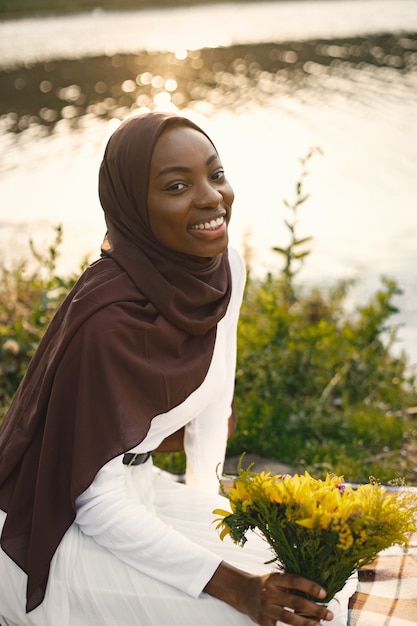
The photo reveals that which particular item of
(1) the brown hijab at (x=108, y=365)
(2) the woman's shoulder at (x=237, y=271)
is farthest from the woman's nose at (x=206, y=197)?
(2) the woman's shoulder at (x=237, y=271)

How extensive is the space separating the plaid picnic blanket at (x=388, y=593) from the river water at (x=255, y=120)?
5.01 ft

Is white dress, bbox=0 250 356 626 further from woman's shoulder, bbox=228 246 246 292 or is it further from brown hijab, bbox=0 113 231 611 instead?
woman's shoulder, bbox=228 246 246 292

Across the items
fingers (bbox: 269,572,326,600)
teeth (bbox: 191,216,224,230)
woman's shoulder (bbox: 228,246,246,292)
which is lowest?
fingers (bbox: 269,572,326,600)

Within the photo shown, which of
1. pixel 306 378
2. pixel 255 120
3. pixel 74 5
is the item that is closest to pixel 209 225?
pixel 306 378

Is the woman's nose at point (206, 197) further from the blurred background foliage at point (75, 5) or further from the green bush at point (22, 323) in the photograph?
the blurred background foliage at point (75, 5)

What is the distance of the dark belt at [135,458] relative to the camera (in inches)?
81.4

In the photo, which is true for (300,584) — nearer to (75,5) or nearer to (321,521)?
(321,521)

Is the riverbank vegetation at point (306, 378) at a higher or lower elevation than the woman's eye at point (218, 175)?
lower

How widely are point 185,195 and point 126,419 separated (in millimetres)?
530

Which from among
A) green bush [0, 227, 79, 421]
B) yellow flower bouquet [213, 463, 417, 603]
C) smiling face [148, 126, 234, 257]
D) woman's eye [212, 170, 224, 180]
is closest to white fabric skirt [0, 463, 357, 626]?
yellow flower bouquet [213, 463, 417, 603]

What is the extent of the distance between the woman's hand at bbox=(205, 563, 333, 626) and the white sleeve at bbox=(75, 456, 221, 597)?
0.29 ft

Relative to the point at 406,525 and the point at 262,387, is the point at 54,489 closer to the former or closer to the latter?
the point at 406,525

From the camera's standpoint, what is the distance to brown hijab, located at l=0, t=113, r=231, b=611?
186cm

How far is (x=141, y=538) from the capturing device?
1831mm
